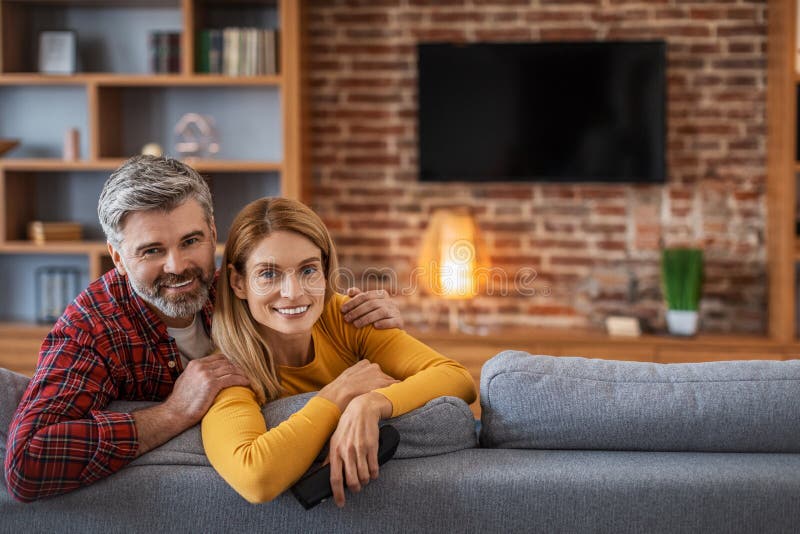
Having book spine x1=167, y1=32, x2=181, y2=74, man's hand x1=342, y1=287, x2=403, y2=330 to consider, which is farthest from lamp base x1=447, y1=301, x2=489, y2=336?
man's hand x1=342, y1=287, x2=403, y2=330

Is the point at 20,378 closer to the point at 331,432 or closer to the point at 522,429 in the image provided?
the point at 331,432

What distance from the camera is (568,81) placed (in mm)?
3959

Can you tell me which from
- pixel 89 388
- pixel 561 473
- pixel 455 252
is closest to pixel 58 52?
pixel 455 252

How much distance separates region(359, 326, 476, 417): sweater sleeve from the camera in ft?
4.63

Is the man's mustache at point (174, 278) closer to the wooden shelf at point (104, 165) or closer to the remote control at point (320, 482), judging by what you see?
the remote control at point (320, 482)

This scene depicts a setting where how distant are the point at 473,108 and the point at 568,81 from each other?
0.47 meters

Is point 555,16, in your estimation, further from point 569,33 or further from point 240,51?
point 240,51

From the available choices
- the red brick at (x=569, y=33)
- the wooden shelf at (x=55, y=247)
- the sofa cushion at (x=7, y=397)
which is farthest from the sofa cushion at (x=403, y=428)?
the red brick at (x=569, y=33)

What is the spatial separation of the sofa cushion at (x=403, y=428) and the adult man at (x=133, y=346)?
0.02m

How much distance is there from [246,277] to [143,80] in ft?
8.36

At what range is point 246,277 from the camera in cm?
159

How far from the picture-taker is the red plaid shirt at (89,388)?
1232mm

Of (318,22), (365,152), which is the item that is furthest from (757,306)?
(318,22)

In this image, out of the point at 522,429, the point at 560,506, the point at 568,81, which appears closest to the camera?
the point at 560,506
